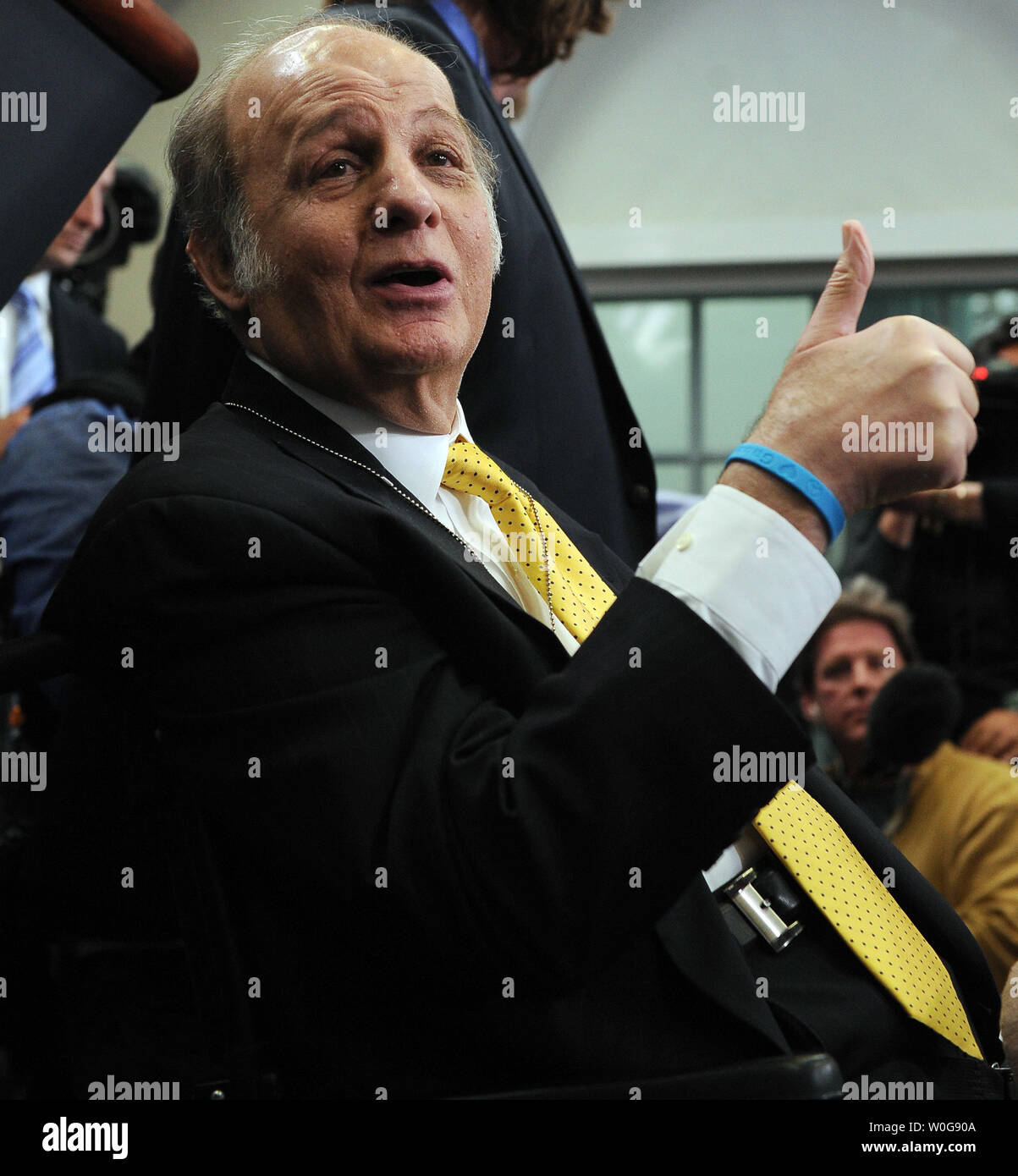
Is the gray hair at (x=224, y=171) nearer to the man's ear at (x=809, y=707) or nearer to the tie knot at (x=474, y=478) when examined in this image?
the tie knot at (x=474, y=478)

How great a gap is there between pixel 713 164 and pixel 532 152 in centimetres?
66

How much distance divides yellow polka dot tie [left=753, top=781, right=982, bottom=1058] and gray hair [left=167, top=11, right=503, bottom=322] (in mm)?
587

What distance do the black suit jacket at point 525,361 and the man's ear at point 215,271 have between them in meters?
0.16

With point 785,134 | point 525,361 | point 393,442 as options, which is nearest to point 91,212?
point 525,361

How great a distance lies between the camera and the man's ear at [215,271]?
4.16 ft

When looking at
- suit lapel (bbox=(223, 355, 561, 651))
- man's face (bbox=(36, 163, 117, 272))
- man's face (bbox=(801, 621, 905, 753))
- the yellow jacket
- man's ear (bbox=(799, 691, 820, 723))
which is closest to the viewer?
suit lapel (bbox=(223, 355, 561, 651))

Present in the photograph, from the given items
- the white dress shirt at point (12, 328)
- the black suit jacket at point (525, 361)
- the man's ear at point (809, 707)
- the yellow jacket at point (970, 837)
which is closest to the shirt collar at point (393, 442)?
the black suit jacket at point (525, 361)

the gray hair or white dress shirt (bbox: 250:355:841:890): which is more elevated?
the gray hair

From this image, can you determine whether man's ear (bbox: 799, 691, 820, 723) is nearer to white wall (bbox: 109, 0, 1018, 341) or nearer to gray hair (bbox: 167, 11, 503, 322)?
gray hair (bbox: 167, 11, 503, 322)

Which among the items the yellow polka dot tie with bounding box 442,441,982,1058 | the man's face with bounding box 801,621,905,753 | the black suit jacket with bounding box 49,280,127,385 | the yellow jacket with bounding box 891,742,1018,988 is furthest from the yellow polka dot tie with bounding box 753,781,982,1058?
the man's face with bounding box 801,621,905,753

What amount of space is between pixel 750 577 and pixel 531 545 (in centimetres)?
36

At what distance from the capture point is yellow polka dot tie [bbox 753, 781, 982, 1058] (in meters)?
1.15
